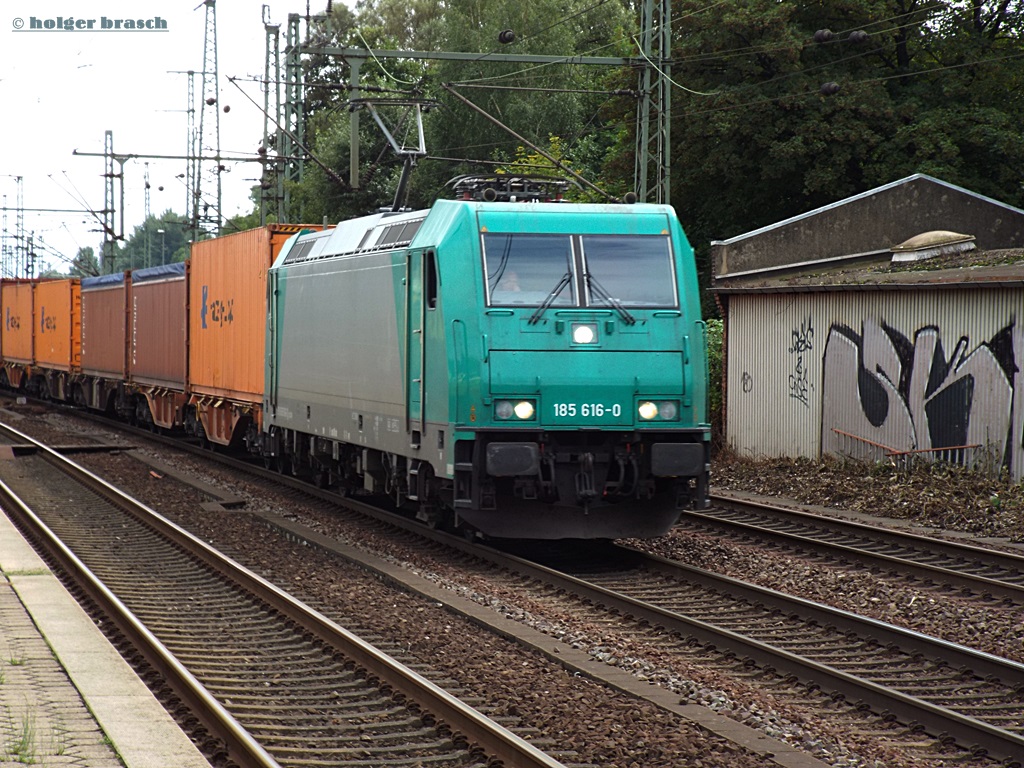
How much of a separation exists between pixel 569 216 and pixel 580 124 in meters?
39.4

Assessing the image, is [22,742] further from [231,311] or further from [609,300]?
[231,311]

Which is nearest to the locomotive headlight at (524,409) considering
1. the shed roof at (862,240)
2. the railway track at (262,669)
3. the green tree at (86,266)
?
the railway track at (262,669)

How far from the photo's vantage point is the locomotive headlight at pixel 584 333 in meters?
11.8

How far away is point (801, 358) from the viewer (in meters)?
19.8

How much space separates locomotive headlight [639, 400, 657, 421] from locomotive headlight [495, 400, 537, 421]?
0.96 meters

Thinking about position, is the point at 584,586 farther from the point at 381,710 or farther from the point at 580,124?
the point at 580,124

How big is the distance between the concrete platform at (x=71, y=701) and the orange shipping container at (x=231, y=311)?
10220mm

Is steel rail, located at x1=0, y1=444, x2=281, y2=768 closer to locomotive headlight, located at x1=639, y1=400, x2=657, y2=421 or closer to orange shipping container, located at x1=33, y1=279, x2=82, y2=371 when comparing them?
locomotive headlight, located at x1=639, y1=400, x2=657, y2=421

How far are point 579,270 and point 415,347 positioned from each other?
1743 millimetres

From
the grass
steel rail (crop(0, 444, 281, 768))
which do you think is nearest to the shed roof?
steel rail (crop(0, 444, 281, 768))

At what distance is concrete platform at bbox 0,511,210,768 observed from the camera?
6.07m

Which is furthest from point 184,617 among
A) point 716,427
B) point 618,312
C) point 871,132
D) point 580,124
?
point 580,124

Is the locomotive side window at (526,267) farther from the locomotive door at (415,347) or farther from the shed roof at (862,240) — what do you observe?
the shed roof at (862,240)

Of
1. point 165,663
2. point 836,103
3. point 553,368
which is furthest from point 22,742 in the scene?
point 836,103
